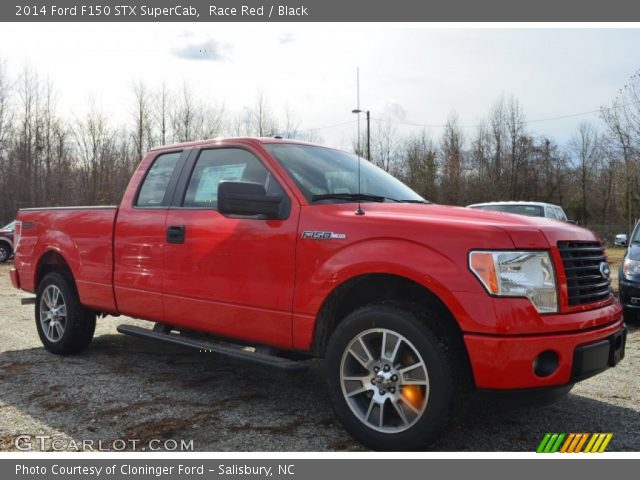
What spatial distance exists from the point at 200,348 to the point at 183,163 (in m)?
1.62

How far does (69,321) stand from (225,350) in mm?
2446

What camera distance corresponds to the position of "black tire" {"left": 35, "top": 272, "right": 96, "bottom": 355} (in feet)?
18.6

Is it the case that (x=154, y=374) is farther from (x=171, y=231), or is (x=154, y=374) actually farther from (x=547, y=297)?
(x=547, y=297)

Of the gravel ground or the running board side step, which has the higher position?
the running board side step

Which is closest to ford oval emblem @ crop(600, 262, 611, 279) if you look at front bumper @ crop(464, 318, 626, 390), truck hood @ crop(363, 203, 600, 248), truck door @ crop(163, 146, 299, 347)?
truck hood @ crop(363, 203, 600, 248)

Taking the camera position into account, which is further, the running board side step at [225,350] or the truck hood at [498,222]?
the running board side step at [225,350]

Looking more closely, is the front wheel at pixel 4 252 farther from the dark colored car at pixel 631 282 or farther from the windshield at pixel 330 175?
the dark colored car at pixel 631 282

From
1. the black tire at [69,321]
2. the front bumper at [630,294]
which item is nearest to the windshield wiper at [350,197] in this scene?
the black tire at [69,321]

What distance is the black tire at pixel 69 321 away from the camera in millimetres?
5680

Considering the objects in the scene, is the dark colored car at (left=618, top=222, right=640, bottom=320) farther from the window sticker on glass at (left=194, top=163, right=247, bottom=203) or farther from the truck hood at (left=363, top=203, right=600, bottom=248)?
the window sticker on glass at (left=194, top=163, right=247, bottom=203)

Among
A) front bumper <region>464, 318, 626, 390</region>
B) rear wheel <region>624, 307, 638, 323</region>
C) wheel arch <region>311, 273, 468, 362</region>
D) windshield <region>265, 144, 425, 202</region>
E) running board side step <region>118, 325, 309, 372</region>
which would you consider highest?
windshield <region>265, 144, 425, 202</region>

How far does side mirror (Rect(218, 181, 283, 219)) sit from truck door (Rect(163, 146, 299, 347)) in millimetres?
124

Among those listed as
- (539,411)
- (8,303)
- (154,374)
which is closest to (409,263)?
(539,411)

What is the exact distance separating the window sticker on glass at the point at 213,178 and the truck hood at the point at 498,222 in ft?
3.76
